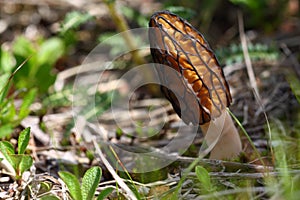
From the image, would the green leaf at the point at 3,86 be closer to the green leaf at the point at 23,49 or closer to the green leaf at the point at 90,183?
the green leaf at the point at 90,183

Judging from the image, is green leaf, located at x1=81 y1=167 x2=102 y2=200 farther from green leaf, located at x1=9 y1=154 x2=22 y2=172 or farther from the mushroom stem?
the mushroom stem

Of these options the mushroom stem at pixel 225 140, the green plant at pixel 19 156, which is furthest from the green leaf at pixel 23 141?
the mushroom stem at pixel 225 140

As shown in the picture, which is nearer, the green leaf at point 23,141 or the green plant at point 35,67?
the green leaf at point 23,141

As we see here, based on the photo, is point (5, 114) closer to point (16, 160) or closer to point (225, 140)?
point (16, 160)

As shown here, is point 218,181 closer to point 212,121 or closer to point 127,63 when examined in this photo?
point 212,121

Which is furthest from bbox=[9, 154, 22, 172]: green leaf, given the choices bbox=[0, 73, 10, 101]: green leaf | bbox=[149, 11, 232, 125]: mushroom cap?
bbox=[149, 11, 232, 125]: mushroom cap

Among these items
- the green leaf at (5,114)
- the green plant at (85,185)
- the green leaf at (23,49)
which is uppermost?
the green leaf at (23,49)

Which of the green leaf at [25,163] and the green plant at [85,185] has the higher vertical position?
the green leaf at [25,163]
